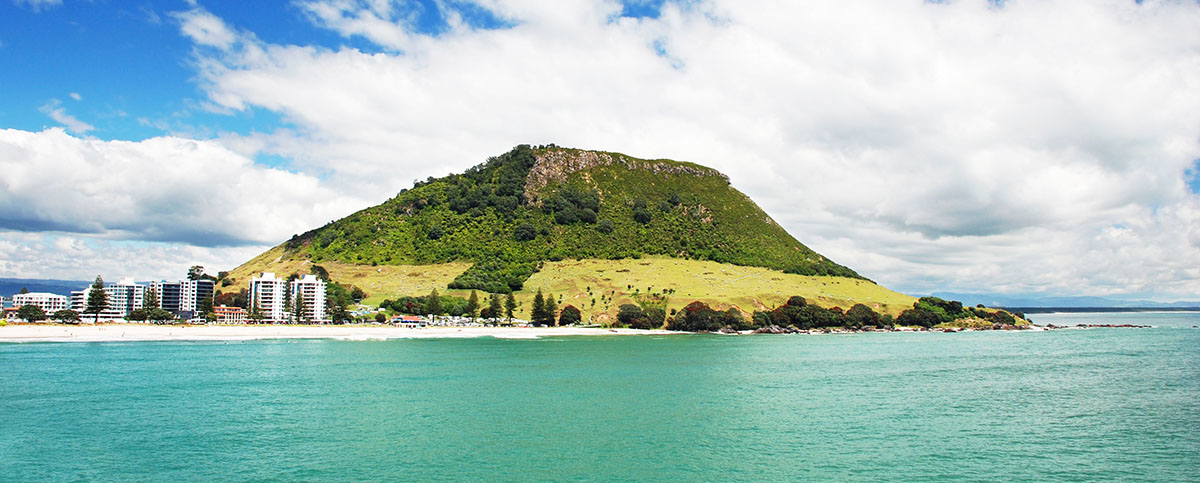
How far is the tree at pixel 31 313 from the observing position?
14750 cm

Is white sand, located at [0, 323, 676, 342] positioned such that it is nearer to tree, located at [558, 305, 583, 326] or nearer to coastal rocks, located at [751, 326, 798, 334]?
tree, located at [558, 305, 583, 326]

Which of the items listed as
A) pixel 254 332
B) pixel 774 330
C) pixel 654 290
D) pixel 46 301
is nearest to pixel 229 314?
pixel 254 332

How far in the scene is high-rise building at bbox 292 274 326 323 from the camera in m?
168

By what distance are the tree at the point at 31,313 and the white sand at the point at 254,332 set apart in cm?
1390

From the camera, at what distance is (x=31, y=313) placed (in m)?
148

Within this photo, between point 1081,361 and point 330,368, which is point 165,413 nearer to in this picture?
point 330,368

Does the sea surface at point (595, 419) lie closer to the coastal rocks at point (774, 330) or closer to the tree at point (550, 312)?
the coastal rocks at point (774, 330)

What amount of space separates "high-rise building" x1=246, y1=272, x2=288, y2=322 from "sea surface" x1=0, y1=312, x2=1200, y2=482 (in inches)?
3252

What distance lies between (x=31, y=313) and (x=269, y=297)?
148ft

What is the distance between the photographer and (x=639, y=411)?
5078 cm

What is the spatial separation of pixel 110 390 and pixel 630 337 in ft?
302

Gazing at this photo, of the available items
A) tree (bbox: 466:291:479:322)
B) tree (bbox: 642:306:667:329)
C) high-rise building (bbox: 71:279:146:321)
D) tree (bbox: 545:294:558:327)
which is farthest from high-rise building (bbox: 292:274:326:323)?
tree (bbox: 642:306:667:329)

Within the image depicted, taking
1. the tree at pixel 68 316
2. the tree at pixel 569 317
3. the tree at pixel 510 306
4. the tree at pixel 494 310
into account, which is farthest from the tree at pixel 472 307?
the tree at pixel 68 316

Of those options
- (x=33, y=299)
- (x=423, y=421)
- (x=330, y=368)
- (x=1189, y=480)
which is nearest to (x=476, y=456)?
(x=423, y=421)
